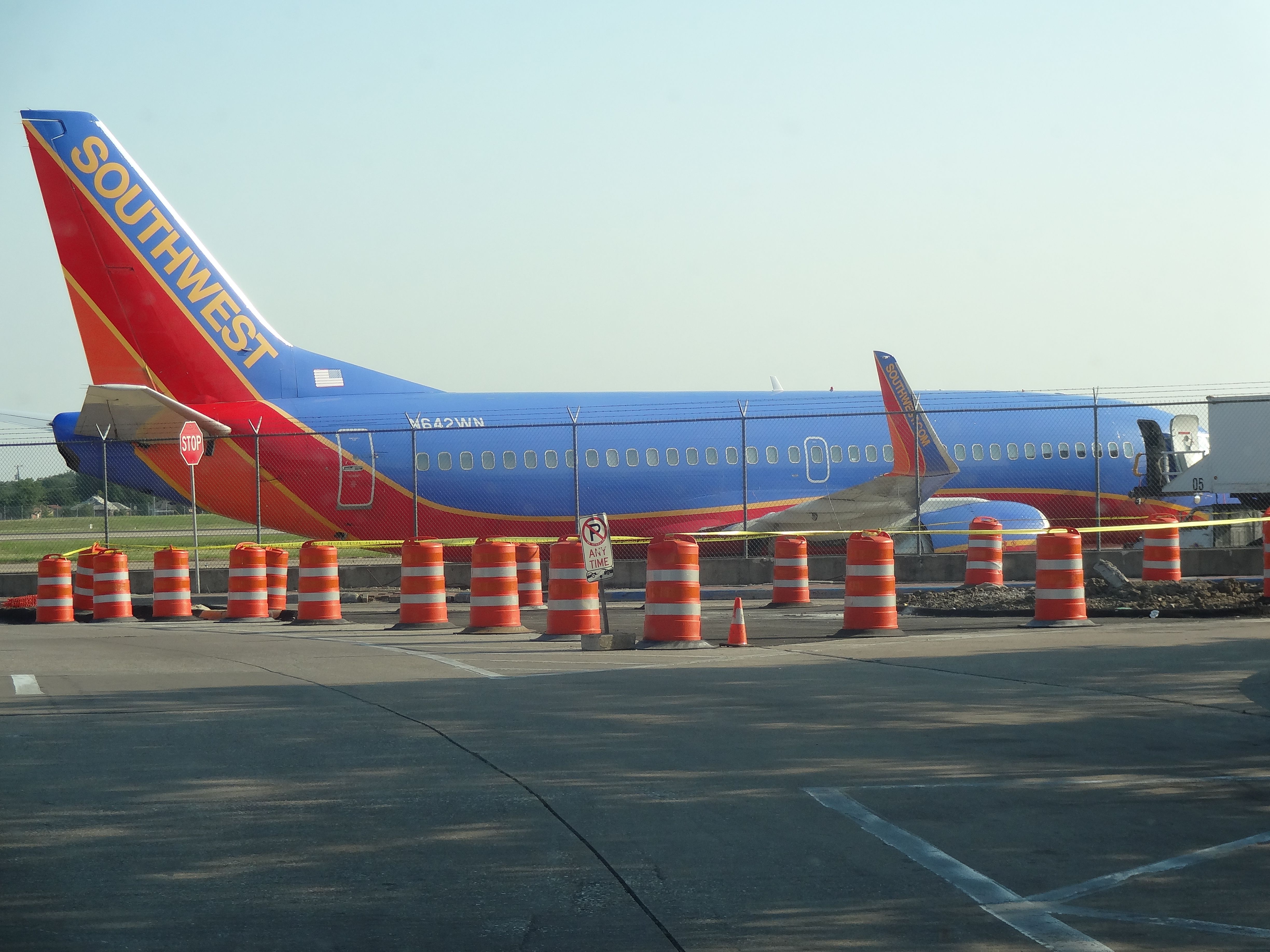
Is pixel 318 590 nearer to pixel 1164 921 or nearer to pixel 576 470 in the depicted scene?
pixel 576 470

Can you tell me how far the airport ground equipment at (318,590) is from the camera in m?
16.4

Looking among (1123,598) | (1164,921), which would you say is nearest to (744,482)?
(1123,598)

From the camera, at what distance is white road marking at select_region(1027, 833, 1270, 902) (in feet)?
16.0

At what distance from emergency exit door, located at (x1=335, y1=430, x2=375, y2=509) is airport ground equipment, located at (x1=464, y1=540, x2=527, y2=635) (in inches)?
381

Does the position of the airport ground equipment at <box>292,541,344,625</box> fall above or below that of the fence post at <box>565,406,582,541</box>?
below

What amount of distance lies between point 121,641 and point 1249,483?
61.8ft

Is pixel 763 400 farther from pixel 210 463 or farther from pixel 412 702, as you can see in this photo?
pixel 412 702

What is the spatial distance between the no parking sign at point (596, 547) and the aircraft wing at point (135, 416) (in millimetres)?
10425

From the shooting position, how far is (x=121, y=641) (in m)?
14.3

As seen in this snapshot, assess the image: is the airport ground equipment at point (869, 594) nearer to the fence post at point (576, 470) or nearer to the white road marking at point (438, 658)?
the white road marking at point (438, 658)

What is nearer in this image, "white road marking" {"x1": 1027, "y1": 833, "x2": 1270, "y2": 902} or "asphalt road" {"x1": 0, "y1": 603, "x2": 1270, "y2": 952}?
"asphalt road" {"x1": 0, "y1": 603, "x2": 1270, "y2": 952}

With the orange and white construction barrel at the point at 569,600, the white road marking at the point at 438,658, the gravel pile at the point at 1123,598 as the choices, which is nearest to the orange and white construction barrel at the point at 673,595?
the orange and white construction barrel at the point at 569,600

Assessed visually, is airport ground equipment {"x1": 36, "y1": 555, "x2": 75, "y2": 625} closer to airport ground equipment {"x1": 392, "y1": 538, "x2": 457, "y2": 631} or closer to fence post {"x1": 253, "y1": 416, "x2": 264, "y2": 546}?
fence post {"x1": 253, "y1": 416, "x2": 264, "y2": 546}

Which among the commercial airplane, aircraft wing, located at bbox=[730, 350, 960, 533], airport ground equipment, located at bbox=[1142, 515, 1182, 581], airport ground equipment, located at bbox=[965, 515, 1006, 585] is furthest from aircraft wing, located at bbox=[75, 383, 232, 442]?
airport ground equipment, located at bbox=[1142, 515, 1182, 581]
